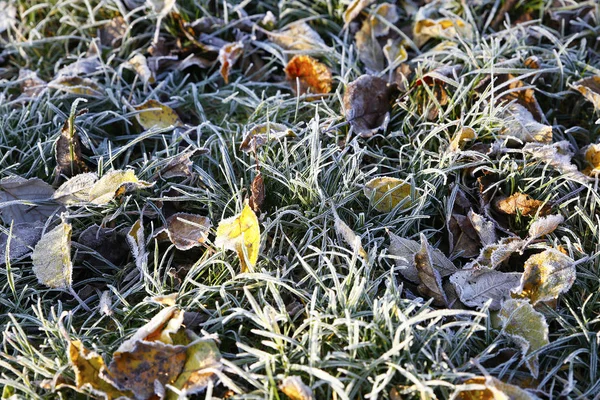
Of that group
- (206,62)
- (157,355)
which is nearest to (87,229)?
(157,355)

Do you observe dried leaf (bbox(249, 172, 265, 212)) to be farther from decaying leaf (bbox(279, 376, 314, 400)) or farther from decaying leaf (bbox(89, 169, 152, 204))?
decaying leaf (bbox(279, 376, 314, 400))

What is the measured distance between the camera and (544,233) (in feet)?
6.33

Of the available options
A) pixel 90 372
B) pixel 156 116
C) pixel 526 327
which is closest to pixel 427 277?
pixel 526 327

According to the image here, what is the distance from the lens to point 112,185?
1.97m

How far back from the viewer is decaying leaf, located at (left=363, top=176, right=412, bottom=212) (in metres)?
2.00

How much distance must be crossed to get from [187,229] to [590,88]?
1.56 metres

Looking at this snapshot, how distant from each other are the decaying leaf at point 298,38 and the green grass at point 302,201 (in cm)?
5

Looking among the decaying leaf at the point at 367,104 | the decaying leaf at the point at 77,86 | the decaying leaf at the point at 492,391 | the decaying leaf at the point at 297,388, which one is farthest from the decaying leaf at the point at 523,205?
the decaying leaf at the point at 77,86

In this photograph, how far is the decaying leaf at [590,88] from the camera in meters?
2.26

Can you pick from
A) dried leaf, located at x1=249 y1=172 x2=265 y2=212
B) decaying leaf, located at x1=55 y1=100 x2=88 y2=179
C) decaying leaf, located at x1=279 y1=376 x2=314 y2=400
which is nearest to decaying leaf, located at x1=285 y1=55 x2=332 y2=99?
dried leaf, located at x1=249 y1=172 x2=265 y2=212

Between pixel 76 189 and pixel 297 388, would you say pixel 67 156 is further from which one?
pixel 297 388

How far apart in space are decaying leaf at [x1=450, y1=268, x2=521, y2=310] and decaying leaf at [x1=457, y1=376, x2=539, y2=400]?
295 mm

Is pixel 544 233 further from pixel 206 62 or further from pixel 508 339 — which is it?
pixel 206 62

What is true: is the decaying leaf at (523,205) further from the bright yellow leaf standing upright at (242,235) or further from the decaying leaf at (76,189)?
the decaying leaf at (76,189)
